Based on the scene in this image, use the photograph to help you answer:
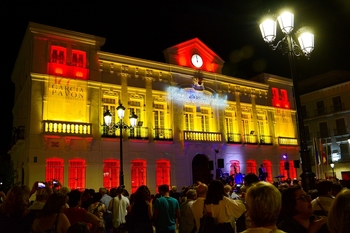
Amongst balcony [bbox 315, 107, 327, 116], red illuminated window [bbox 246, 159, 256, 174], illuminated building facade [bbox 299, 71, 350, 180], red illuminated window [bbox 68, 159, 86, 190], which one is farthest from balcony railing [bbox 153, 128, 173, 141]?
balcony [bbox 315, 107, 327, 116]

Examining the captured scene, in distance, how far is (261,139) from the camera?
2952cm

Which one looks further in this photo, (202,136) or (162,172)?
(202,136)

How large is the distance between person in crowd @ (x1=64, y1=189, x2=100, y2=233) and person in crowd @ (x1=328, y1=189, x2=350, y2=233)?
3.59 m

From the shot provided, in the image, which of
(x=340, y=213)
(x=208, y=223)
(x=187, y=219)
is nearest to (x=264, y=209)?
(x=340, y=213)

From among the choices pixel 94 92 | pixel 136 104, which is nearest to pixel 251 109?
pixel 136 104

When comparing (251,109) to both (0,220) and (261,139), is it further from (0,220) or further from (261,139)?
(0,220)

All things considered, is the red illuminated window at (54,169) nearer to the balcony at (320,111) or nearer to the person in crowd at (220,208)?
the person in crowd at (220,208)

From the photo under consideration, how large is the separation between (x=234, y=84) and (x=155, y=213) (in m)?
22.8

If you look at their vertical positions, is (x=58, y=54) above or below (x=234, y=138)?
Answer: above

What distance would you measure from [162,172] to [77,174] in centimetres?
618

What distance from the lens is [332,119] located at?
3931 centimetres

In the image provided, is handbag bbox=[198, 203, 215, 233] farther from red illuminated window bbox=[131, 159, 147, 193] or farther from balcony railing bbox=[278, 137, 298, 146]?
balcony railing bbox=[278, 137, 298, 146]

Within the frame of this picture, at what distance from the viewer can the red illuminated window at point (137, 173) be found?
22625 millimetres

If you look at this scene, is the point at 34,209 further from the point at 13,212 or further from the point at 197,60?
the point at 197,60
